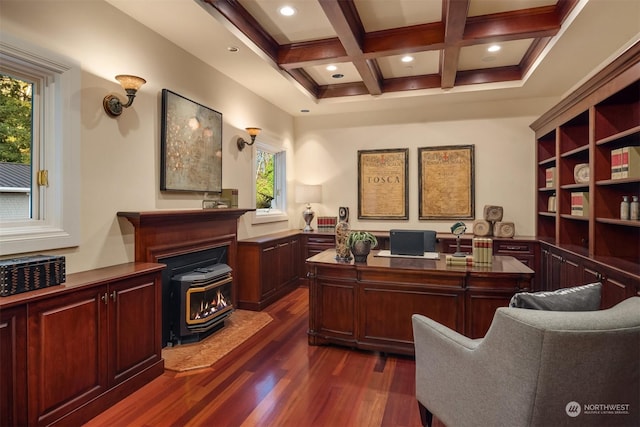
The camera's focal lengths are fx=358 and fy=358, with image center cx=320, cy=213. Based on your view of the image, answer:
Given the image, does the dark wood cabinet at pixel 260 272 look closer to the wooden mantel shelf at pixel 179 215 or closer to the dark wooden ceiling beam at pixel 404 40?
the wooden mantel shelf at pixel 179 215

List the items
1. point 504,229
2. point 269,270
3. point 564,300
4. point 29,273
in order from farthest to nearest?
point 504,229, point 269,270, point 29,273, point 564,300

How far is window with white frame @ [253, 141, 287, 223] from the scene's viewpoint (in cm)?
536

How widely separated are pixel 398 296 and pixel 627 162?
2071 mm

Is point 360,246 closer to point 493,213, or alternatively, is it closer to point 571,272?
point 571,272

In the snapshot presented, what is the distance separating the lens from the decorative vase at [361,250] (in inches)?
124

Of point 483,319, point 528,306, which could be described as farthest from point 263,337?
point 528,306

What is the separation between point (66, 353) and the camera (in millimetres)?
2047

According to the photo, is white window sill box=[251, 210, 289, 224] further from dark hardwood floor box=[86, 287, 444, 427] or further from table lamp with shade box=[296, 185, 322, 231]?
dark hardwood floor box=[86, 287, 444, 427]

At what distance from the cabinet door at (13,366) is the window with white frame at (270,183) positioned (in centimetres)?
326

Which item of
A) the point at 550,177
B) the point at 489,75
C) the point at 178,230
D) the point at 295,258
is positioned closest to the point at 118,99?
the point at 178,230

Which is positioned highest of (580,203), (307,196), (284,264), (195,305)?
(307,196)

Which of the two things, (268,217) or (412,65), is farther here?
(268,217)

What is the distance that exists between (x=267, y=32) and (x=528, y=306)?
336 cm

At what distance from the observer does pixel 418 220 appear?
5750mm
